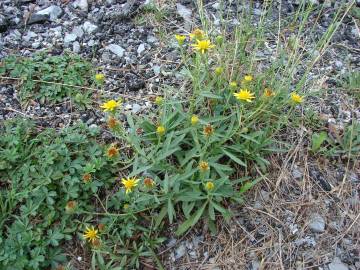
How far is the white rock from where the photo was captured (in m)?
2.68

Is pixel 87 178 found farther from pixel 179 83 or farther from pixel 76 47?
pixel 76 47

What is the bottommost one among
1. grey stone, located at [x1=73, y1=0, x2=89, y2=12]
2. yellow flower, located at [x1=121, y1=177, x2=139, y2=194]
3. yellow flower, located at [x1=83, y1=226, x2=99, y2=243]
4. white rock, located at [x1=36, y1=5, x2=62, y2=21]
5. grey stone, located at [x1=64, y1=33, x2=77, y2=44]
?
yellow flower, located at [x1=83, y1=226, x2=99, y2=243]

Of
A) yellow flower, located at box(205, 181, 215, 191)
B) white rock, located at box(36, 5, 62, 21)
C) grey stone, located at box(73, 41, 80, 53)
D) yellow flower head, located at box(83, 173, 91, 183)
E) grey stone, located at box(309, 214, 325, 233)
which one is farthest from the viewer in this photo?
white rock, located at box(36, 5, 62, 21)

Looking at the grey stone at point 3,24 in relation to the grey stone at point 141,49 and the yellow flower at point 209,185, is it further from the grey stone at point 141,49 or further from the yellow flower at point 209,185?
the yellow flower at point 209,185

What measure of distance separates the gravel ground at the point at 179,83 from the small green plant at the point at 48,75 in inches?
2.2

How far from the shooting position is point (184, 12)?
Answer: 274cm

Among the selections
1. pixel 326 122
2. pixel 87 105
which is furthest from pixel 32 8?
pixel 326 122

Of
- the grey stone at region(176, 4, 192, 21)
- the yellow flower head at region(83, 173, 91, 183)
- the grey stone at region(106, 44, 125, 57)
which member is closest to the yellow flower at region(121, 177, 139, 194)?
the yellow flower head at region(83, 173, 91, 183)

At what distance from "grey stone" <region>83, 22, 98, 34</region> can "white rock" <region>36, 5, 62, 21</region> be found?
19 cm

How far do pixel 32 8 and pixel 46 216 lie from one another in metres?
1.38

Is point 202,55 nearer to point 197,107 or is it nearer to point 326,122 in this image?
point 197,107

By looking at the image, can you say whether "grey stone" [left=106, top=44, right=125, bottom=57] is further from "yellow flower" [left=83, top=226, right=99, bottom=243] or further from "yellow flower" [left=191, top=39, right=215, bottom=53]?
"yellow flower" [left=83, top=226, right=99, bottom=243]

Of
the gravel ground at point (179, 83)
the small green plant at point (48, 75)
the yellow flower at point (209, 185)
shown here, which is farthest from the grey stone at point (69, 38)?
the yellow flower at point (209, 185)

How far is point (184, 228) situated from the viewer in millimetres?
1906
